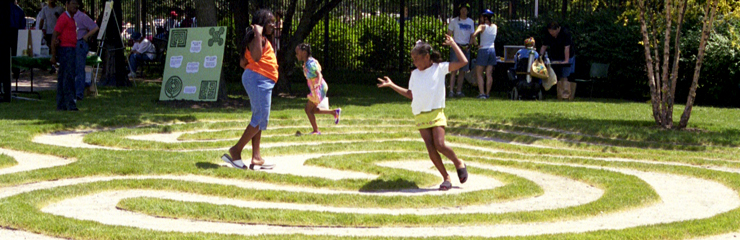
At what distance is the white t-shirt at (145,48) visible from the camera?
76.7 feet

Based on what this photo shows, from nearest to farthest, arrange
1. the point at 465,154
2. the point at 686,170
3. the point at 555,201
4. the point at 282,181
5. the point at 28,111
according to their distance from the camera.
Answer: the point at 555,201, the point at 282,181, the point at 686,170, the point at 465,154, the point at 28,111

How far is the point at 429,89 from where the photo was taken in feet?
26.2

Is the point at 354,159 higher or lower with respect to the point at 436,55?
lower

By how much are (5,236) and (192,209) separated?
1407mm

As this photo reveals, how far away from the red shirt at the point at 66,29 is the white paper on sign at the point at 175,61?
2.73 meters

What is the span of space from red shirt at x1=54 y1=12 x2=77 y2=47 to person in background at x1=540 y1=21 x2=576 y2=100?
30.2 feet

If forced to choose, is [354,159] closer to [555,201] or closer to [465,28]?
[555,201]

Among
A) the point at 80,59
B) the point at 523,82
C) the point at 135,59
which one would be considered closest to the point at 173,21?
the point at 135,59

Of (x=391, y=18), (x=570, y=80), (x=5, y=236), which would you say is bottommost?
(x=5, y=236)

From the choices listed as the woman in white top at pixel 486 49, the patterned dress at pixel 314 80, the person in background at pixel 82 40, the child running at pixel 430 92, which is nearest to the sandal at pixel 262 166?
the child running at pixel 430 92

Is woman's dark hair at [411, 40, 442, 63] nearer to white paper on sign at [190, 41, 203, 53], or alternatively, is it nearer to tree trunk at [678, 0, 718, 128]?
tree trunk at [678, 0, 718, 128]

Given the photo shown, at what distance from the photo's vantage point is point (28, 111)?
14234mm

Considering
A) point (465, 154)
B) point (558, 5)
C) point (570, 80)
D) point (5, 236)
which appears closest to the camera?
point (5, 236)

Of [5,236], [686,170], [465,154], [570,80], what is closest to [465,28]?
[570,80]
